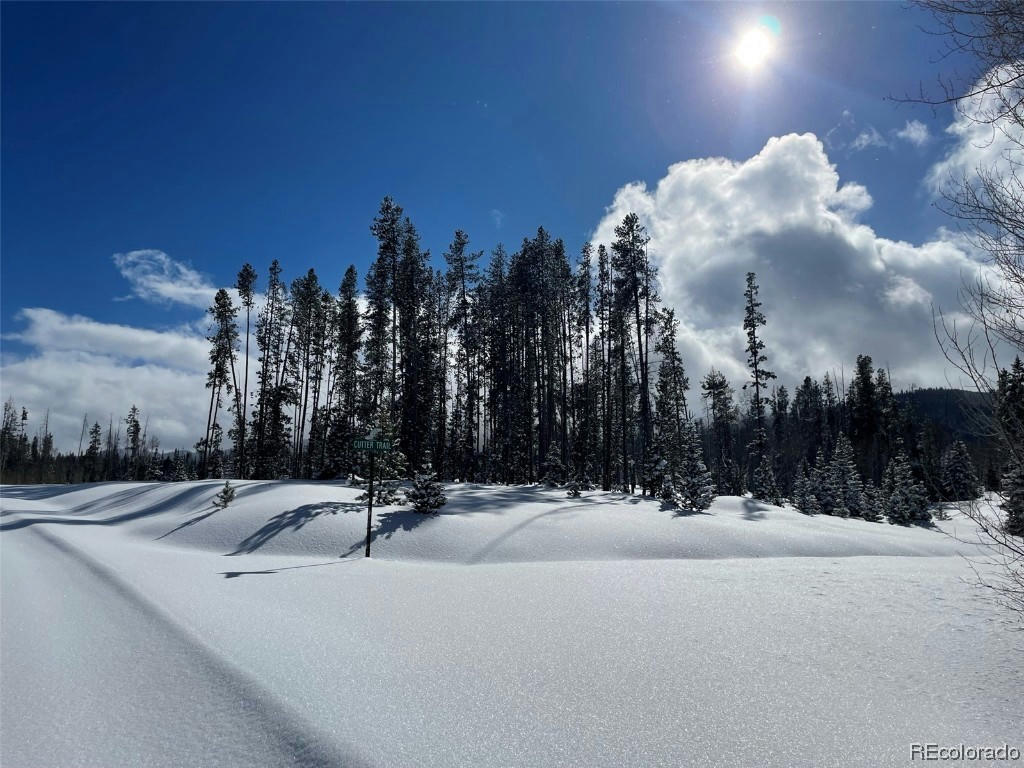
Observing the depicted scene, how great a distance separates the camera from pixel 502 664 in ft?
15.4

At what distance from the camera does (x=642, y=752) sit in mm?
3240

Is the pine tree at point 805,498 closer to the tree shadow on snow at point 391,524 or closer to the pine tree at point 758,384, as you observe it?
the pine tree at point 758,384

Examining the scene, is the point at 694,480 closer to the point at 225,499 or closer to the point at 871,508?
the point at 225,499

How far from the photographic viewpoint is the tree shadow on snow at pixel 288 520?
13312 mm

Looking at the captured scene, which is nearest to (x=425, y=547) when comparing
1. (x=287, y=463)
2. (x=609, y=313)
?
(x=609, y=313)

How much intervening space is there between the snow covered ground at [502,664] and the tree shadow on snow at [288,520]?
3049 mm

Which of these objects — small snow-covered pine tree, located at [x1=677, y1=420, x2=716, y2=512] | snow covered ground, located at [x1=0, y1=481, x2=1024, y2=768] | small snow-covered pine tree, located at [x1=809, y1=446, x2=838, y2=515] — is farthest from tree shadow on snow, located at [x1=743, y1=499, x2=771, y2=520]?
small snow-covered pine tree, located at [x1=809, y1=446, x2=838, y2=515]

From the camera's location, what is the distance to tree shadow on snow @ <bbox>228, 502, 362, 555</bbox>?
13312 mm

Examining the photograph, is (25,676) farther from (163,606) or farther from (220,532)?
(220,532)

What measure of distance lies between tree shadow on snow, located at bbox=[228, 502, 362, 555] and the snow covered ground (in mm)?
3049

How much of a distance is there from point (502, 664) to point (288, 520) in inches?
471

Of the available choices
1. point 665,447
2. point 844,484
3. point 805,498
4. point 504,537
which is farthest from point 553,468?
point 844,484

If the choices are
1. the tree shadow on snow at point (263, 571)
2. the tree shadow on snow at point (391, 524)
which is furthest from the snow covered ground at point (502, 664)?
the tree shadow on snow at point (391, 524)

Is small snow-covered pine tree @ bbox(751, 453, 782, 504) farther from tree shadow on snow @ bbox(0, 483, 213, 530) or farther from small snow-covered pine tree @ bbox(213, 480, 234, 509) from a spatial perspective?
tree shadow on snow @ bbox(0, 483, 213, 530)
